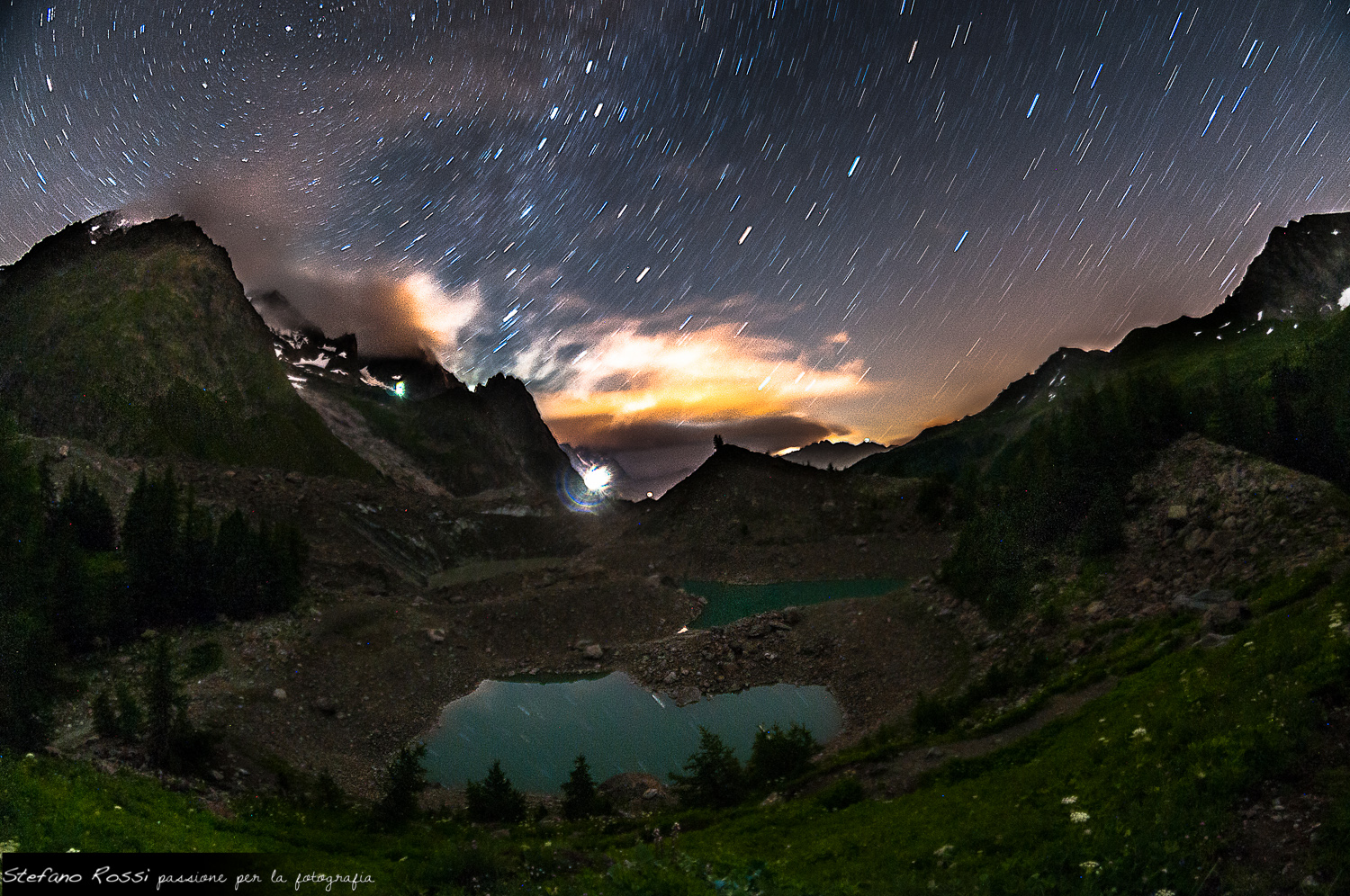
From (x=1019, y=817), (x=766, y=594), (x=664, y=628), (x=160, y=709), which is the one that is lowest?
(x=1019, y=817)

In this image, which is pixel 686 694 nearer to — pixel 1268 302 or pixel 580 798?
pixel 580 798

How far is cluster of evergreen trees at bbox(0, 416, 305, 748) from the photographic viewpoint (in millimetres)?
38500

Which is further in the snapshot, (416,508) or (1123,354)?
(1123,354)

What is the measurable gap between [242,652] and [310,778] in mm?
19086

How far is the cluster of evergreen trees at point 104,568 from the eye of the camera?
126 feet

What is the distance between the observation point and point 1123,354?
196 meters

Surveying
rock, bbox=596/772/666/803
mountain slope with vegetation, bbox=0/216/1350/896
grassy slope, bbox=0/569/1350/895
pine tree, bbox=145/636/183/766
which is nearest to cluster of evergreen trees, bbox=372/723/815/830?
mountain slope with vegetation, bbox=0/216/1350/896

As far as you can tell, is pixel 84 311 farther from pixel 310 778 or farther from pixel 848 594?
pixel 848 594

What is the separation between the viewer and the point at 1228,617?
20.6 meters

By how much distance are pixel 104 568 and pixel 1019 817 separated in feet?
216

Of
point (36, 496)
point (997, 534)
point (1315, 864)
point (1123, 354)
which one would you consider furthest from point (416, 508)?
point (1123, 354)

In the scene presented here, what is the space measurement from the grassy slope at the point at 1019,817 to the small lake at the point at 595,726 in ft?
50.9

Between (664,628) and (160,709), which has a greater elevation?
(160,709)

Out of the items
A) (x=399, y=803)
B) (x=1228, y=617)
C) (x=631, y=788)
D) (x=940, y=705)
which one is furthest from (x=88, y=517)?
(x=1228, y=617)
